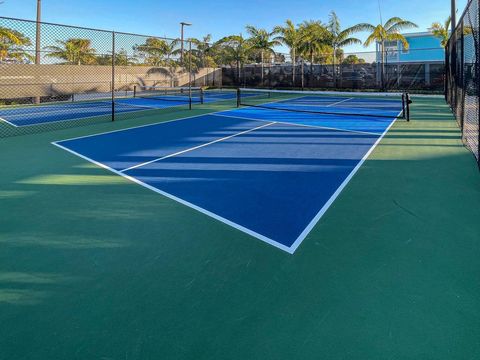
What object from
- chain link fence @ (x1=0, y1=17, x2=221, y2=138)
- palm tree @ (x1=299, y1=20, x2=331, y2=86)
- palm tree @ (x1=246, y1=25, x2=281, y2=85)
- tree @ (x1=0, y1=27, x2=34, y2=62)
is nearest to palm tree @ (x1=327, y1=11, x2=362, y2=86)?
palm tree @ (x1=299, y1=20, x2=331, y2=86)

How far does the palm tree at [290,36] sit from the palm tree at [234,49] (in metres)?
3.57

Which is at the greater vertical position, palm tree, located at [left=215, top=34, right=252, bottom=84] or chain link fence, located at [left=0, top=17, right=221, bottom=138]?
palm tree, located at [left=215, top=34, right=252, bottom=84]

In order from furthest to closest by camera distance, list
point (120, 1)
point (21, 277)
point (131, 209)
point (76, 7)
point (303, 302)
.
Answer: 1. point (120, 1)
2. point (76, 7)
3. point (131, 209)
4. point (21, 277)
5. point (303, 302)

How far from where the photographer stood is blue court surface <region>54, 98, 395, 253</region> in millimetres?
4637

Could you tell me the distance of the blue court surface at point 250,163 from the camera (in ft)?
15.2

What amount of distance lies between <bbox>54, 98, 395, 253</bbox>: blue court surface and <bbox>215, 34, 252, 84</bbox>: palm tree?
2542 centimetres

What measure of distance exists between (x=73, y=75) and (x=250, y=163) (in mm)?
17492

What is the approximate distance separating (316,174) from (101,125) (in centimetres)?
829

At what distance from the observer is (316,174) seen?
6.42 m

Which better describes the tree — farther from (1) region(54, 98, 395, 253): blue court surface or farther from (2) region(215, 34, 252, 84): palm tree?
(2) region(215, 34, 252, 84): palm tree

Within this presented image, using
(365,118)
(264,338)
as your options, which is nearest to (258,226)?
(264,338)

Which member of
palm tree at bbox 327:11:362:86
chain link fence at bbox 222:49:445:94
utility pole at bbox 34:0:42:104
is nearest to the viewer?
utility pole at bbox 34:0:42:104

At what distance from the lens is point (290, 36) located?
3297 cm

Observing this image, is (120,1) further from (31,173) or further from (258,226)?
(258,226)
